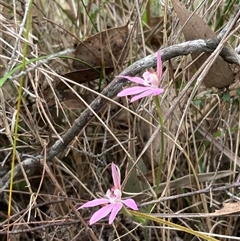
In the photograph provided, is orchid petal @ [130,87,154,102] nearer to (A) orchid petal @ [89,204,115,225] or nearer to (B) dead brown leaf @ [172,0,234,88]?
(A) orchid petal @ [89,204,115,225]

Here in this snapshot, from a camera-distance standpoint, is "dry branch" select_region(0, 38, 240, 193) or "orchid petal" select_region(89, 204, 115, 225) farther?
"dry branch" select_region(0, 38, 240, 193)

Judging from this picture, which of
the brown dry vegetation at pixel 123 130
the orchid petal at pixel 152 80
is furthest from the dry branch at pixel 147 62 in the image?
the orchid petal at pixel 152 80

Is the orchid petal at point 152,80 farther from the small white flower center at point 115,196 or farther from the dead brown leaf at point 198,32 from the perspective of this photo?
the dead brown leaf at point 198,32

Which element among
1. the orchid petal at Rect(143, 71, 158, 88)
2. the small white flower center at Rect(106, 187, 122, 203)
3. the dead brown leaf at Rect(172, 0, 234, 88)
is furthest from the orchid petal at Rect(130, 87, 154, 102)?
the dead brown leaf at Rect(172, 0, 234, 88)

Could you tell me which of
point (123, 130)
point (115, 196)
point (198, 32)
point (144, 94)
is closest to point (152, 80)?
point (144, 94)

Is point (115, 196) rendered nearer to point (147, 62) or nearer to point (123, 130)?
point (147, 62)

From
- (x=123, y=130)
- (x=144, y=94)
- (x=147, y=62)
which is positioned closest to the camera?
(x=144, y=94)

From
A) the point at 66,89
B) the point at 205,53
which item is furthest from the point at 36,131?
the point at 205,53

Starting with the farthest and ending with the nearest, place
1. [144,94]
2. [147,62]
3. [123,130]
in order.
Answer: [123,130] < [147,62] < [144,94]

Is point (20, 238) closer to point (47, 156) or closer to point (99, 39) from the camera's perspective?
point (47, 156)
